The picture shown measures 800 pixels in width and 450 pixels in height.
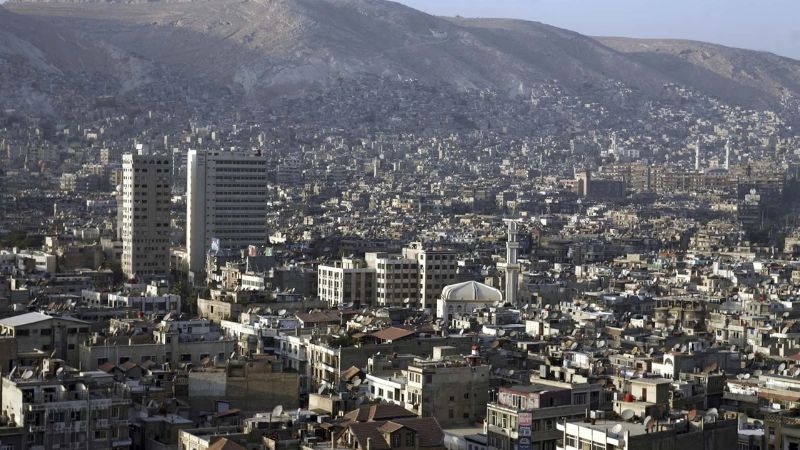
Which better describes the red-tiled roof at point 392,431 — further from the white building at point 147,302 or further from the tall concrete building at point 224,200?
the tall concrete building at point 224,200

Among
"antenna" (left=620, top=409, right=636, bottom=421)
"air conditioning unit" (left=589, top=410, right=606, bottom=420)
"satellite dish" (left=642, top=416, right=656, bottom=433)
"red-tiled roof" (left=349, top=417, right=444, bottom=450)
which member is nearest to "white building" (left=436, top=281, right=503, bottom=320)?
"antenna" (left=620, top=409, right=636, bottom=421)

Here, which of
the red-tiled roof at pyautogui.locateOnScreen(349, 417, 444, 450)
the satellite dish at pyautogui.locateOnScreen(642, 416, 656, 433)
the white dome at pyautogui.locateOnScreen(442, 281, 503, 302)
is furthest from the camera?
the white dome at pyautogui.locateOnScreen(442, 281, 503, 302)

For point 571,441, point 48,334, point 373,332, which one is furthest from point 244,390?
point 373,332

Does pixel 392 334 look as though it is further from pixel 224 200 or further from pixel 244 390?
pixel 224 200

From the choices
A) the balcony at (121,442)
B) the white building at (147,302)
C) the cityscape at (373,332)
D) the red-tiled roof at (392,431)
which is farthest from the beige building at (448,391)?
the white building at (147,302)

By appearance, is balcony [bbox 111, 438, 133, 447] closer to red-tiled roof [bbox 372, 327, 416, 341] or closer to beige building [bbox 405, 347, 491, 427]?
beige building [bbox 405, 347, 491, 427]

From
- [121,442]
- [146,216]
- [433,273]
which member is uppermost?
[146,216]

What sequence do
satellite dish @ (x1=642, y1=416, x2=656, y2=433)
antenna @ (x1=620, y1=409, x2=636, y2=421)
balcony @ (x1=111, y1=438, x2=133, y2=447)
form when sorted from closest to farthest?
satellite dish @ (x1=642, y1=416, x2=656, y2=433) → balcony @ (x1=111, y1=438, x2=133, y2=447) → antenna @ (x1=620, y1=409, x2=636, y2=421)
